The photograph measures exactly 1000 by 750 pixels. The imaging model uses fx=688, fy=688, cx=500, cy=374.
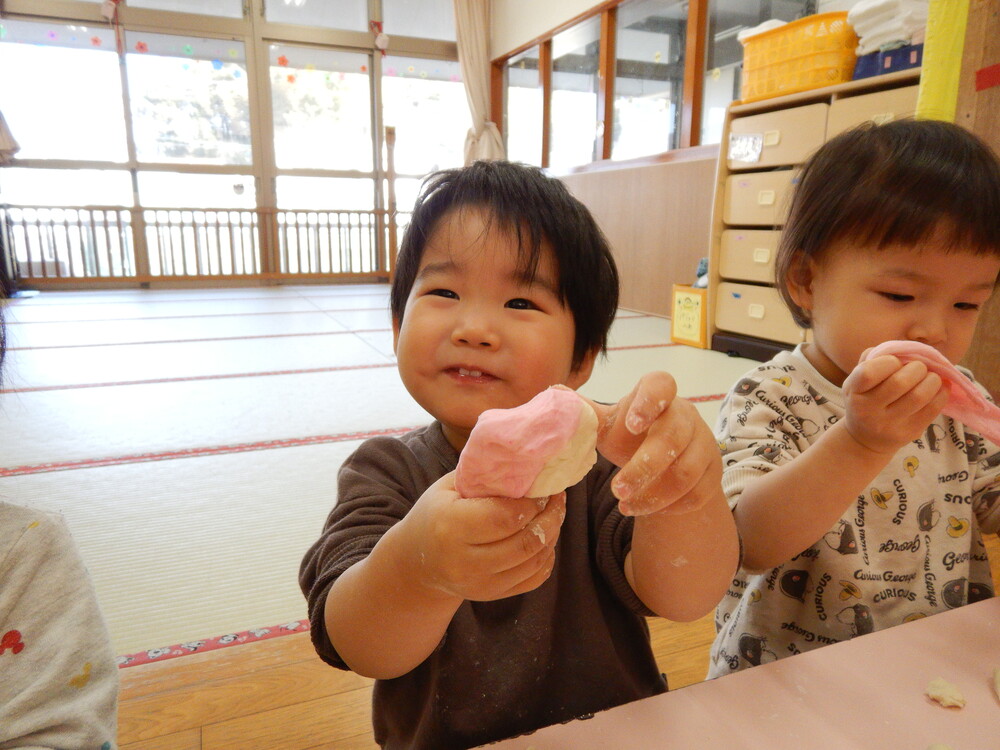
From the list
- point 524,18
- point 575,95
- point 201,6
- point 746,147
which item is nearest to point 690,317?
point 746,147

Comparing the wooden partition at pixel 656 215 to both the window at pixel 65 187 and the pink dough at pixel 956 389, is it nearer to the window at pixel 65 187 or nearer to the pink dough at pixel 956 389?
the pink dough at pixel 956 389

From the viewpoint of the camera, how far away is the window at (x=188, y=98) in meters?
5.95

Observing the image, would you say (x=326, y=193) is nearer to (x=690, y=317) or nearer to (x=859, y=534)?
(x=690, y=317)

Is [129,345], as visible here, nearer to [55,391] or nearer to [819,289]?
[55,391]

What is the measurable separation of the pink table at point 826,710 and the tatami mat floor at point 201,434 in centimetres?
95

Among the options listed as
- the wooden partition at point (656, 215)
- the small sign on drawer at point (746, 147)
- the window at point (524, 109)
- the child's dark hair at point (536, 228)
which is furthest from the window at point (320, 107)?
the child's dark hair at point (536, 228)

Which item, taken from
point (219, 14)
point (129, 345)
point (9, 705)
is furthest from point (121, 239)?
point (9, 705)

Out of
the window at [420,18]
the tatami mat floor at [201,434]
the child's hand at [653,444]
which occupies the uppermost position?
the window at [420,18]

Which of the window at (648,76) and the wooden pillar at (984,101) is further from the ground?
the window at (648,76)

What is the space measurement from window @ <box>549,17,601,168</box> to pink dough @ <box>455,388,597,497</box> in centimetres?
531

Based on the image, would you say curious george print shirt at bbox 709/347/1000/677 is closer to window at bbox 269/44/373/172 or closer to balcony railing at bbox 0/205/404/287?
balcony railing at bbox 0/205/404/287

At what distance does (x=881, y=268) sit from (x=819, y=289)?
0.27 ft

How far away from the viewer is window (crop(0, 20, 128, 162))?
565 centimetres

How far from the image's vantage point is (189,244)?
6477 millimetres
